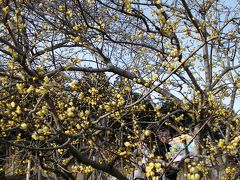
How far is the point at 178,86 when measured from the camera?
6078mm

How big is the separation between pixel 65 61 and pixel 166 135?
2.22 meters

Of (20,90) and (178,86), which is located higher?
(178,86)

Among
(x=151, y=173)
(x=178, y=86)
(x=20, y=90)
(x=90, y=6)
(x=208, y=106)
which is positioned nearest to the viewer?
(x=151, y=173)

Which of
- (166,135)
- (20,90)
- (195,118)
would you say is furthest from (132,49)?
(20,90)

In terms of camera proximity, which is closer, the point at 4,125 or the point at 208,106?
the point at 4,125

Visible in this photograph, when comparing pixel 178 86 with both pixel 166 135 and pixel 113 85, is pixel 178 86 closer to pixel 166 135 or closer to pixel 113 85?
pixel 166 135

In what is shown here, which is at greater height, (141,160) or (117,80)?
(117,80)

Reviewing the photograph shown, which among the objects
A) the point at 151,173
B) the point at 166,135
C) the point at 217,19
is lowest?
the point at 151,173

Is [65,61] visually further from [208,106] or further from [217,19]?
[217,19]

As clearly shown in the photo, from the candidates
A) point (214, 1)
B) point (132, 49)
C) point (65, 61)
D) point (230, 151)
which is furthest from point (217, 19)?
point (230, 151)

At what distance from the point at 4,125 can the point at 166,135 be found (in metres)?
2.27

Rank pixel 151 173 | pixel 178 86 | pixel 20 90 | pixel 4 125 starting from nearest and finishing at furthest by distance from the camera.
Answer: pixel 151 173 < pixel 20 90 < pixel 4 125 < pixel 178 86

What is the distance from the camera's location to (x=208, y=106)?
570 cm

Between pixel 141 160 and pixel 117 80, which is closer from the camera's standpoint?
pixel 141 160
